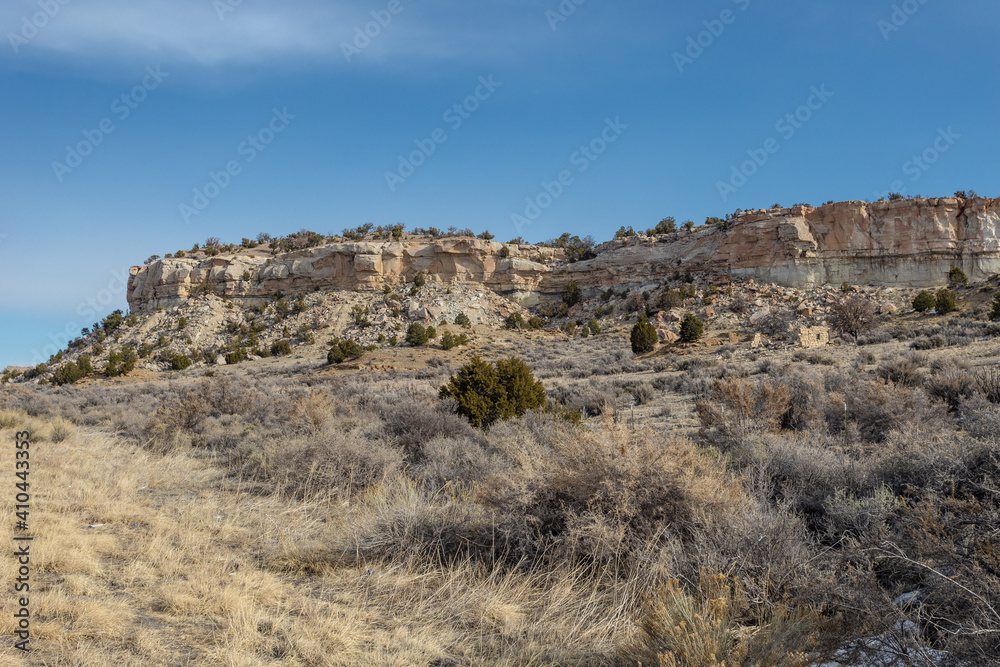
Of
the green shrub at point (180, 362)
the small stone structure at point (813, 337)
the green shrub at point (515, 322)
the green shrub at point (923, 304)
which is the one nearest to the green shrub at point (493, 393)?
the small stone structure at point (813, 337)

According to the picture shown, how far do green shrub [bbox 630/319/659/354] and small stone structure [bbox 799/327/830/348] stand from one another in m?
6.57

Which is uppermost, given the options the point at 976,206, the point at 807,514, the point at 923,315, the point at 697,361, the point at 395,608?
the point at 976,206

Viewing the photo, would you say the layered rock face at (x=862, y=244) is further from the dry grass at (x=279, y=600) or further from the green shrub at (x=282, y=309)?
the dry grass at (x=279, y=600)

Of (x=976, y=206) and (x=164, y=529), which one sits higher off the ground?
(x=976, y=206)

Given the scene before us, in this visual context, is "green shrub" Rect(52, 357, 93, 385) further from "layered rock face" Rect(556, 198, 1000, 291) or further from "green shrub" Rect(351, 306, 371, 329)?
"layered rock face" Rect(556, 198, 1000, 291)

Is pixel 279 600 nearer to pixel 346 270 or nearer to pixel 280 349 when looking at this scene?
pixel 280 349

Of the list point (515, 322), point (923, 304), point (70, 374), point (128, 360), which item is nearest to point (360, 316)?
point (515, 322)

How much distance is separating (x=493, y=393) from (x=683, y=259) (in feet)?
127

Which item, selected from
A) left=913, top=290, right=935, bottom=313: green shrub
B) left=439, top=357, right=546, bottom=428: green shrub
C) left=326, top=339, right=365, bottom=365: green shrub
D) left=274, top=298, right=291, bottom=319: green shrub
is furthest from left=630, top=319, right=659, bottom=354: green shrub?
left=274, top=298, right=291, bottom=319: green shrub

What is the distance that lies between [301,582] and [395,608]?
90 cm

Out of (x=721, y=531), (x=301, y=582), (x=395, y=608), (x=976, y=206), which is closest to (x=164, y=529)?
(x=301, y=582)

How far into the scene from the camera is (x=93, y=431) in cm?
1095

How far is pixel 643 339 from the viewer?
2648cm

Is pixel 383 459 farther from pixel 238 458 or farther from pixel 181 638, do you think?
pixel 181 638
